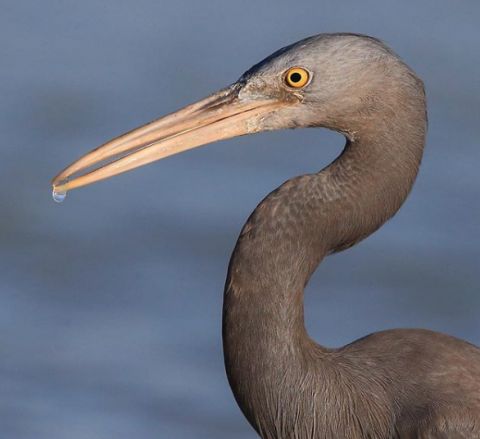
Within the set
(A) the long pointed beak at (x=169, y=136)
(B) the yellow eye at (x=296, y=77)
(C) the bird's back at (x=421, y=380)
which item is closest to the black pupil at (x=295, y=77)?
(B) the yellow eye at (x=296, y=77)

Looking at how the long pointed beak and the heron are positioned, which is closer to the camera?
the heron

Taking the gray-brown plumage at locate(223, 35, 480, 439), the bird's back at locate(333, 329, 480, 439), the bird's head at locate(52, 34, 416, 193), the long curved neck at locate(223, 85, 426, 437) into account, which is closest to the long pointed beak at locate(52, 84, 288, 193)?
the bird's head at locate(52, 34, 416, 193)

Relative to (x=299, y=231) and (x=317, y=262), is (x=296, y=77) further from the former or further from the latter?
(x=317, y=262)

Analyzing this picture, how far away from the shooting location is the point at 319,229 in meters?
6.10

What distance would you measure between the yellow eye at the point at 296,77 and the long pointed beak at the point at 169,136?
0.24 metres

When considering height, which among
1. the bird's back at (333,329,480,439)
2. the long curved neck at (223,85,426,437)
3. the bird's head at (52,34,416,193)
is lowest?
the bird's back at (333,329,480,439)

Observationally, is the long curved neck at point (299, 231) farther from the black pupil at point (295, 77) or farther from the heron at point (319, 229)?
the black pupil at point (295, 77)

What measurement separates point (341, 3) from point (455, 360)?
606 cm

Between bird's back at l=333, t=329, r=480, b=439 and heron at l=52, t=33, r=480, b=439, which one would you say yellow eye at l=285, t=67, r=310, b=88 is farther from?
bird's back at l=333, t=329, r=480, b=439

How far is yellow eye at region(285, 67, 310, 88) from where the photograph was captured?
239 inches

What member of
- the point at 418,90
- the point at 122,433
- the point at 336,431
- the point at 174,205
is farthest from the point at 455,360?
the point at 174,205

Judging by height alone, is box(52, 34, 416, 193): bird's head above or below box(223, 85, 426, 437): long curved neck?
above

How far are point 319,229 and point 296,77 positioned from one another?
1.88ft

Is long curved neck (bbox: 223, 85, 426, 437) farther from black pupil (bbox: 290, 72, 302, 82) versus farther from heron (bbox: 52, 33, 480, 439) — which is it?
black pupil (bbox: 290, 72, 302, 82)
